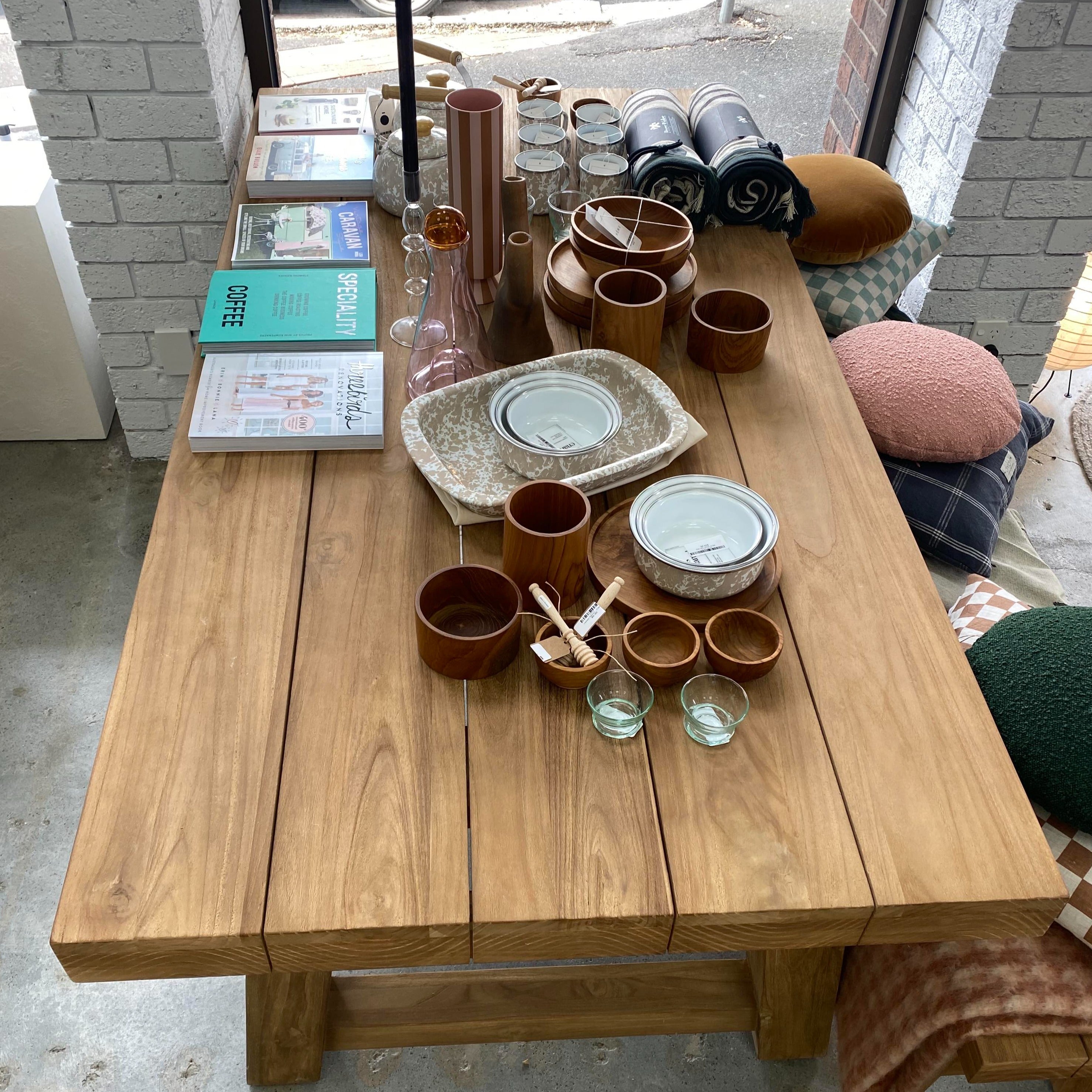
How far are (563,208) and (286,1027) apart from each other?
1.29m

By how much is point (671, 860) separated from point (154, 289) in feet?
5.62

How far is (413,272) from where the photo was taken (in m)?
1.61

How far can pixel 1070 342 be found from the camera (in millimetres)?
2445

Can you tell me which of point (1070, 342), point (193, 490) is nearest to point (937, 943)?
point (193, 490)

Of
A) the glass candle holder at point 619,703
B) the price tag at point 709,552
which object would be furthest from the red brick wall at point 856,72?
the glass candle holder at point 619,703

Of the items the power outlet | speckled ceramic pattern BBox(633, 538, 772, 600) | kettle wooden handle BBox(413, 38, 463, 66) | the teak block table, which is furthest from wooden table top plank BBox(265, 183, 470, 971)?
the power outlet

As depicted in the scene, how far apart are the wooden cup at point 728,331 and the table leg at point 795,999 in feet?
2.66

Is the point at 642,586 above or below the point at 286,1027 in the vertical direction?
above

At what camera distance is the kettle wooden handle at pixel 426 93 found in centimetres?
168

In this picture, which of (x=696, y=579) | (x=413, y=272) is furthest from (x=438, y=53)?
(x=696, y=579)

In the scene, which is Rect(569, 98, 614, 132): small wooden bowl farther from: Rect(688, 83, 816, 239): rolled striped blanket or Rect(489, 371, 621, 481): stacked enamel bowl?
Rect(489, 371, 621, 481): stacked enamel bowl

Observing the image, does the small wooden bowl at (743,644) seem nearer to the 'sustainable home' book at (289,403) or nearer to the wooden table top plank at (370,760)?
the wooden table top plank at (370,760)

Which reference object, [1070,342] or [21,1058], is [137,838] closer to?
[21,1058]

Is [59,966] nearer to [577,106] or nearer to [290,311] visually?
[290,311]
